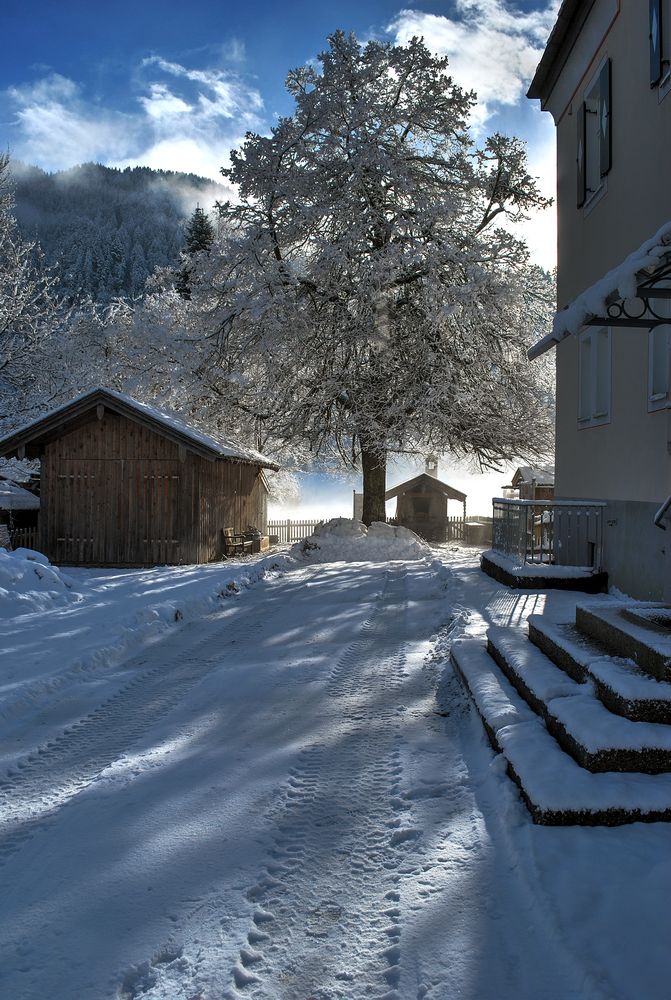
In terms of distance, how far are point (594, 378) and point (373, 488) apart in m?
12.1

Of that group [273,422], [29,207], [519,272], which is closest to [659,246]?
[519,272]

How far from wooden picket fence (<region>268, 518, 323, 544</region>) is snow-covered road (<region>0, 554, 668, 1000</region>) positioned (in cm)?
2466

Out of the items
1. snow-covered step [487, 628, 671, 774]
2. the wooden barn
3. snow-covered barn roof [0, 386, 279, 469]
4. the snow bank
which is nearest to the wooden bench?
the wooden barn

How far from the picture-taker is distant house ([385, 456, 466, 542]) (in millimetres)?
30953

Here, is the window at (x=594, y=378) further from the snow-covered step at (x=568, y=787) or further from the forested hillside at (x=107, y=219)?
the forested hillside at (x=107, y=219)

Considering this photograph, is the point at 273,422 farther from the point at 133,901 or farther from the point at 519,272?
the point at 133,901

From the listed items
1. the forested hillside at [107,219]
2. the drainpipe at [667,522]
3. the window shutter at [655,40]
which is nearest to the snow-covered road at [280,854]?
the drainpipe at [667,522]

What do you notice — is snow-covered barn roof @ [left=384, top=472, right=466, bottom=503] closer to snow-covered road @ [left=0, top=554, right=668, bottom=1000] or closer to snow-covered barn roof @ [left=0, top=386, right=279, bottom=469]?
snow-covered barn roof @ [left=0, top=386, right=279, bottom=469]

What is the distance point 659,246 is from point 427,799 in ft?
13.7

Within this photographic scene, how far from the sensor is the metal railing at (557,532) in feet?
37.9

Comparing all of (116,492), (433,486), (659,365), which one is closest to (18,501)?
(116,492)

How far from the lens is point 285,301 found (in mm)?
19031

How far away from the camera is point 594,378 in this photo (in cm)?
1169

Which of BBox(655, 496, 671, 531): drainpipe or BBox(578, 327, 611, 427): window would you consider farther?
BBox(578, 327, 611, 427): window
